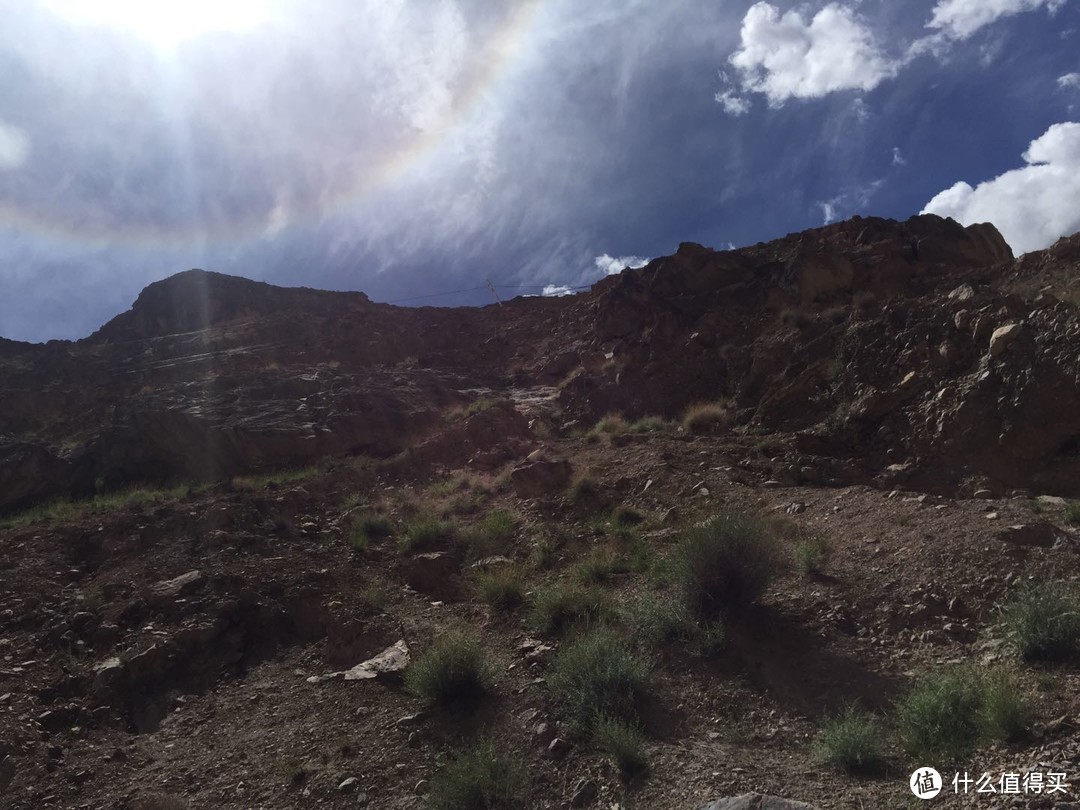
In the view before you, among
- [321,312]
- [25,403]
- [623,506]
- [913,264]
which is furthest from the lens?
[321,312]

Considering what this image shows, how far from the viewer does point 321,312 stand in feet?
107

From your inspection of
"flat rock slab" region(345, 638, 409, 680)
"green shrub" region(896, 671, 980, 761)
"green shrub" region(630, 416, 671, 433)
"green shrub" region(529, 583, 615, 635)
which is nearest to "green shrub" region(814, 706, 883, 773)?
"green shrub" region(896, 671, 980, 761)

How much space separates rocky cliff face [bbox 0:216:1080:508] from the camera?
11.5m

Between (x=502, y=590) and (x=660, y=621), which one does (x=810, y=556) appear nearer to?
(x=660, y=621)

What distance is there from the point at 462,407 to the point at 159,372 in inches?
459

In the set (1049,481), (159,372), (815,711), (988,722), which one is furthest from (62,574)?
(159,372)

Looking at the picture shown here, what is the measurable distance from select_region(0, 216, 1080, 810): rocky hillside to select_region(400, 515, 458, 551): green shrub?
0.18ft

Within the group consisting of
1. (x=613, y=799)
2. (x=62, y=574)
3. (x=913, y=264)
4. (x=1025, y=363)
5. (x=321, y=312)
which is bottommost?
(x=613, y=799)

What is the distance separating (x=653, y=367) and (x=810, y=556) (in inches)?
426

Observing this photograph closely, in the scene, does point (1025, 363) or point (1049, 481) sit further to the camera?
point (1025, 363)

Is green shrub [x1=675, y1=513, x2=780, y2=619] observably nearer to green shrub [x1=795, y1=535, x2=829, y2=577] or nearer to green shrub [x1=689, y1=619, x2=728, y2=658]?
green shrub [x1=689, y1=619, x2=728, y2=658]

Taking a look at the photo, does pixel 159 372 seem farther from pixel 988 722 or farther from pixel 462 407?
pixel 988 722

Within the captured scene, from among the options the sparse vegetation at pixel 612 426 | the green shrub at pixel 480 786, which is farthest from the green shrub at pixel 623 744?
the sparse vegetation at pixel 612 426

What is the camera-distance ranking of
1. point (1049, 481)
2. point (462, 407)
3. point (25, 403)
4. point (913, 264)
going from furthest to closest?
point (25, 403) < point (462, 407) < point (913, 264) < point (1049, 481)
